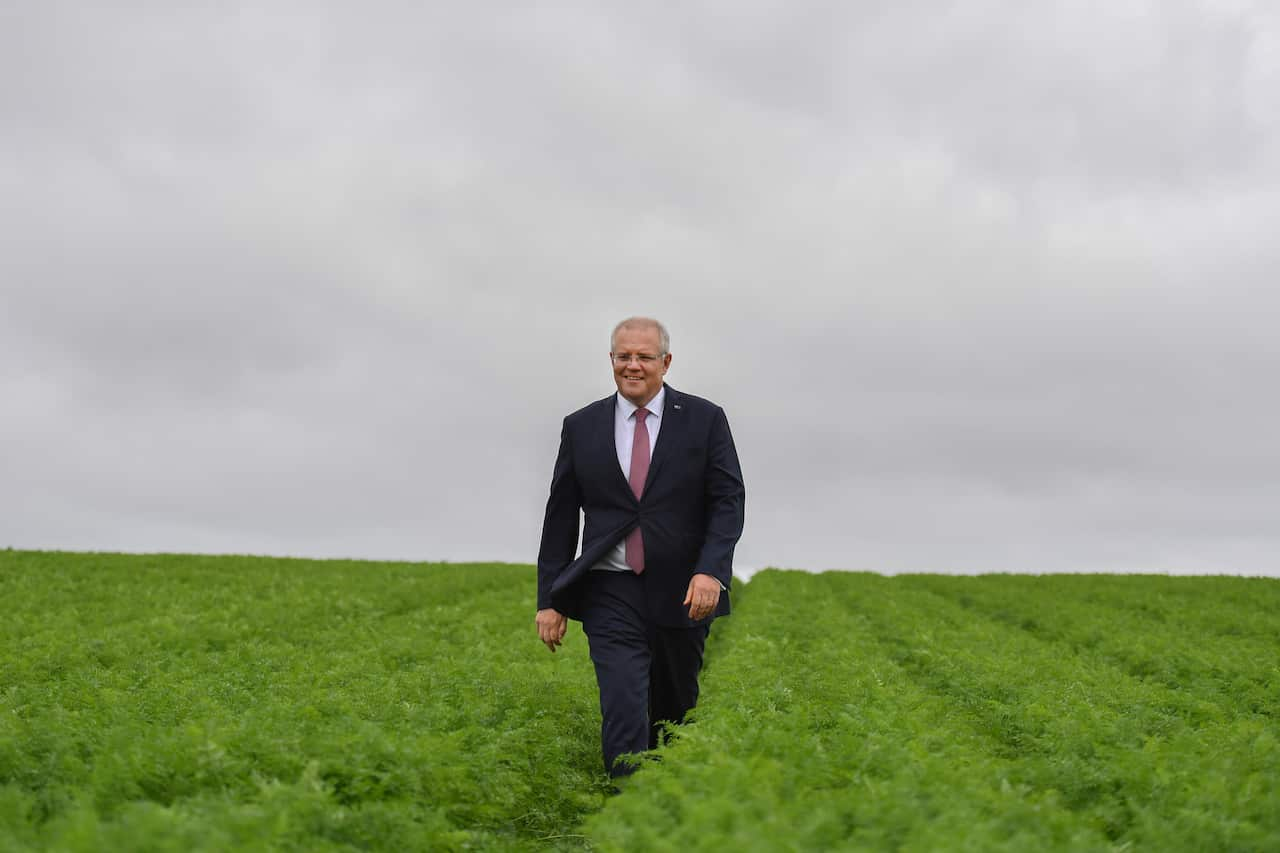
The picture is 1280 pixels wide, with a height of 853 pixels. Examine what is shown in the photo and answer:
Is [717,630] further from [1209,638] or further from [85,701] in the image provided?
[85,701]

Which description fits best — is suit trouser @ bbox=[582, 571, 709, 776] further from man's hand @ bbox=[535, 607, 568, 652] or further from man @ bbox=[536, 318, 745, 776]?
man's hand @ bbox=[535, 607, 568, 652]

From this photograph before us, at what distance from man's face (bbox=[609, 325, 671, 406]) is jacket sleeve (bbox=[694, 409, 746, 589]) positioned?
644 millimetres

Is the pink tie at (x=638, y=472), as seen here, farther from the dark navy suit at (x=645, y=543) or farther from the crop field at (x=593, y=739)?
the crop field at (x=593, y=739)

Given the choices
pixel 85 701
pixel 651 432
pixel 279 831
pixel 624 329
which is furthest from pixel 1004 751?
pixel 85 701

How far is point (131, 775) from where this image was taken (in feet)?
21.5

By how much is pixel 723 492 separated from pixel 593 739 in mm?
3245

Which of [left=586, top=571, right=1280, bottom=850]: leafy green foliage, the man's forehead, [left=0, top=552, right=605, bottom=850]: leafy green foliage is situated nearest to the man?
the man's forehead

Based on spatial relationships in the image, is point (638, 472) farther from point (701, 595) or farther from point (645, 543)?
point (701, 595)

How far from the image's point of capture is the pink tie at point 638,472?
8.50 meters

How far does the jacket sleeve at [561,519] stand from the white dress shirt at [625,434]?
42cm

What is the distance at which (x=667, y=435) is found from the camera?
28.2 feet

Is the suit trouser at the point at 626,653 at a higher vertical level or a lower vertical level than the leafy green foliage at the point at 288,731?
higher

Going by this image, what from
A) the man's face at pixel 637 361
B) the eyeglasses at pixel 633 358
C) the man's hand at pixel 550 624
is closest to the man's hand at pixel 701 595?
the man's hand at pixel 550 624

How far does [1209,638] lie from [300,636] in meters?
15.0
